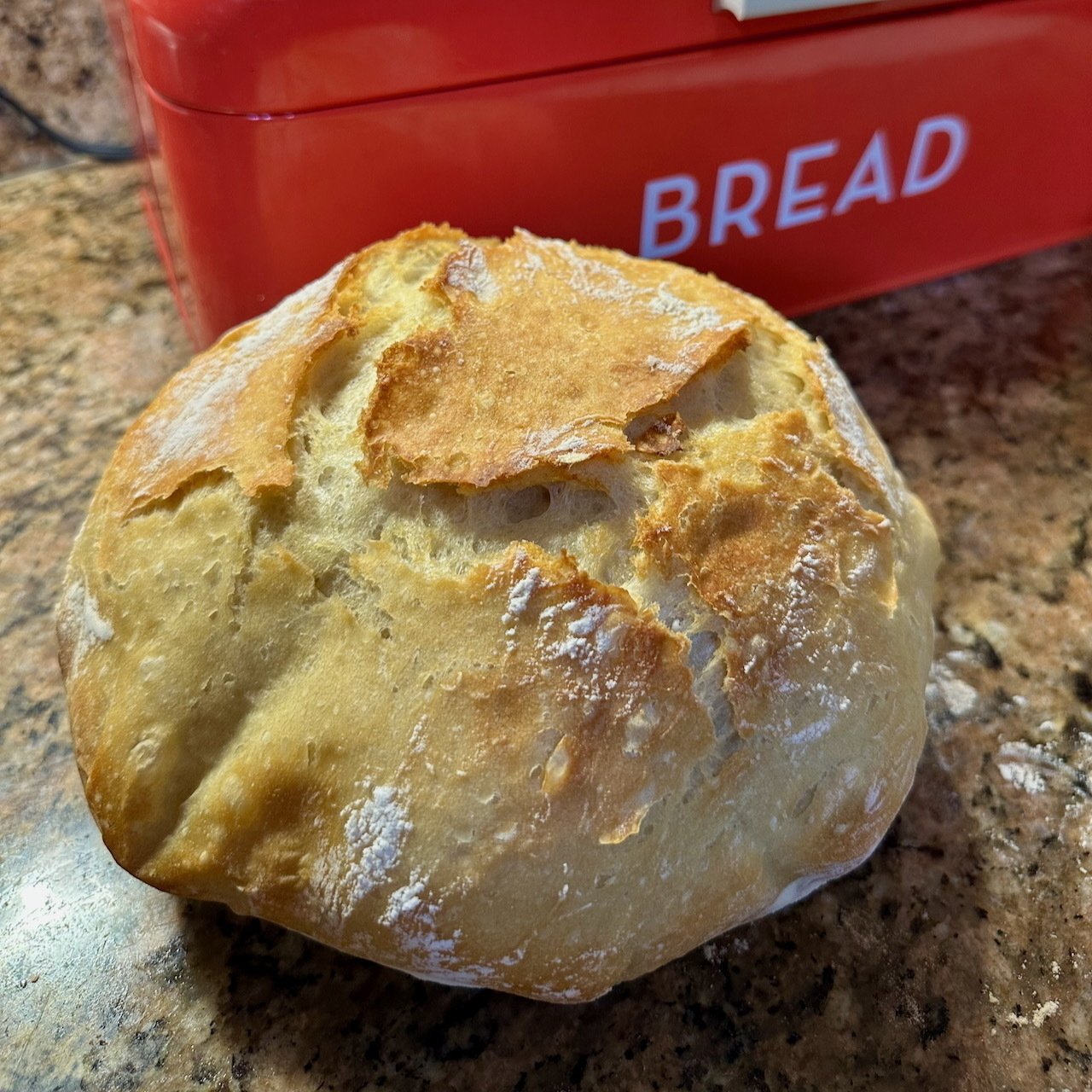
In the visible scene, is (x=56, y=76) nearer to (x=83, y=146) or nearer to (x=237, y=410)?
(x=83, y=146)

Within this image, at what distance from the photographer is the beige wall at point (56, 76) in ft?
4.31

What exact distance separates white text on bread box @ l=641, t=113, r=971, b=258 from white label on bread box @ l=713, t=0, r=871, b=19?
144mm

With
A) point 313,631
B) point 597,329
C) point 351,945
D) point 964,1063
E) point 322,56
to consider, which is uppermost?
point 322,56

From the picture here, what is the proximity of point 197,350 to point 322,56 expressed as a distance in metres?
0.46

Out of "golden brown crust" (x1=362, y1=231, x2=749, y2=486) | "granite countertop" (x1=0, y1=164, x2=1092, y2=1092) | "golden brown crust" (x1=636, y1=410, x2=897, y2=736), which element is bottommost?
"granite countertop" (x1=0, y1=164, x2=1092, y2=1092)

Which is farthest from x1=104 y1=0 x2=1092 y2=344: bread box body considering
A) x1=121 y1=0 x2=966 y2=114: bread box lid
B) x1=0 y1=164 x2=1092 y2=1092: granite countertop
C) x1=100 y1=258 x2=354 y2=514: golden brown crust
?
x1=0 y1=164 x2=1092 y2=1092: granite countertop

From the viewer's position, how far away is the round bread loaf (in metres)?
0.55

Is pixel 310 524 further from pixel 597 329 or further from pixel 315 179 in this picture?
pixel 315 179

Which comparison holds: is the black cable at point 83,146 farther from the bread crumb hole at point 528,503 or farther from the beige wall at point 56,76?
the bread crumb hole at point 528,503

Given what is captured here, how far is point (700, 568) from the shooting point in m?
0.59

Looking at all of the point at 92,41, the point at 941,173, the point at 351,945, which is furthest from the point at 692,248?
the point at 92,41

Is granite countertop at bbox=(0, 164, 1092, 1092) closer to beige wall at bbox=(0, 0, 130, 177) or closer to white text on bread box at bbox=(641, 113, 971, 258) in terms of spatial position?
white text on bread box at bbox=(641, 113, 971, 258)

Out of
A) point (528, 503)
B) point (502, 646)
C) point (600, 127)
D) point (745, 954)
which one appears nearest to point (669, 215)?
point (600, 127)

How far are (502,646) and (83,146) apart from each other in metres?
1.31
